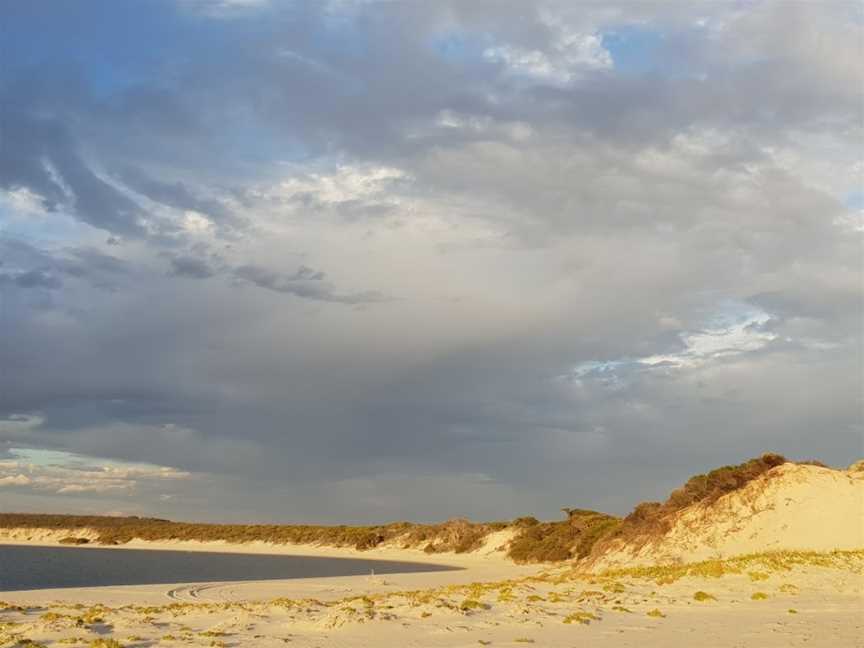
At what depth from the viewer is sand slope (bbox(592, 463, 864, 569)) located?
37.7 metres

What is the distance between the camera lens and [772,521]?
39250 millimetres

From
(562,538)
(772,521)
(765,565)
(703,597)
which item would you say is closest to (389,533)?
(562,538)

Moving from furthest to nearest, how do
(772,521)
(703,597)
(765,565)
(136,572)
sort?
1. (136,572)
2. (772,521)
3. (765,565)
4. (703,597)

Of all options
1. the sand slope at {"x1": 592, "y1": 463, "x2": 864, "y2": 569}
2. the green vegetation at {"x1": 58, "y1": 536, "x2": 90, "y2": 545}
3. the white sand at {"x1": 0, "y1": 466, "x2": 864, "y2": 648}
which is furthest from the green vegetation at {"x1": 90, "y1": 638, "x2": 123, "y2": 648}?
the green vegetation at {"x1": 58, "y1": 536, "x2": 90, "y2": 545}

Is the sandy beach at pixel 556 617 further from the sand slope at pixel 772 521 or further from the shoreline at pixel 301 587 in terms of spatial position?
the shoreline at pixel 301 587

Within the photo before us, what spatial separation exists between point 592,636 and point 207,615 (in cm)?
991

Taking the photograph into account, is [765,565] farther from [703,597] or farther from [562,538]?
[562,538]

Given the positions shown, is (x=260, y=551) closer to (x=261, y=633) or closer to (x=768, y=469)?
(x=768, y=469)

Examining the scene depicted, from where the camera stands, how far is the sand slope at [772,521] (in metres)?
37.7

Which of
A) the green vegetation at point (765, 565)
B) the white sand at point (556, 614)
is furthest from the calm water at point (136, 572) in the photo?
the green vegetation at point (765, 565)

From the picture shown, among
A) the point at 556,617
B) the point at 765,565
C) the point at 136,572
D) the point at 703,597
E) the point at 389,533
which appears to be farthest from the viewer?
the point at 389,533

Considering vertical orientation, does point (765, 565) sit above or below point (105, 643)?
above

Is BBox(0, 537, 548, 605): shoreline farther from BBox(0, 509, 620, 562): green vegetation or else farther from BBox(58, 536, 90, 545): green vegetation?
BBox(58, 536, 90, 545): green vegetation

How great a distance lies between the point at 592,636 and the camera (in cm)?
1775
